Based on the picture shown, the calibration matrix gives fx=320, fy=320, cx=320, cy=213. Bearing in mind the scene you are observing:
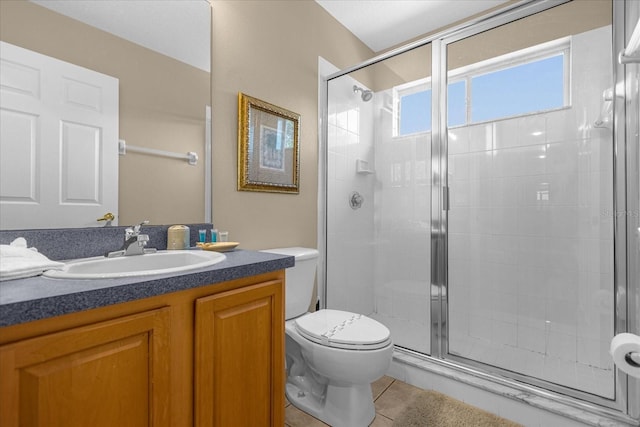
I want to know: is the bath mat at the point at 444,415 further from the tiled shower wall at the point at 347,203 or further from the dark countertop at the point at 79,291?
the dark countertop at the point at 79,291

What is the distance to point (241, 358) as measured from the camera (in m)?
1.03

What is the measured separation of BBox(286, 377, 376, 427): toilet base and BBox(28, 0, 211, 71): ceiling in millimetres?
1722

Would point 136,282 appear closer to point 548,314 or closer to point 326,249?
point 326,249

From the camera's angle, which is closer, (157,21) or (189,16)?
(157,21)

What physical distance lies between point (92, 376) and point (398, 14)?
2.79m

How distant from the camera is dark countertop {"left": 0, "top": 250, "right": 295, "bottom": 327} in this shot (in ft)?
2.02

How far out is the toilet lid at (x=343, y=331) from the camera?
1.40 meters

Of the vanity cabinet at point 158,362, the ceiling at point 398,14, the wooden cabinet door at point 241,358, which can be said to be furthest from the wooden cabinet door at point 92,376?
the ceiling at point 398,14

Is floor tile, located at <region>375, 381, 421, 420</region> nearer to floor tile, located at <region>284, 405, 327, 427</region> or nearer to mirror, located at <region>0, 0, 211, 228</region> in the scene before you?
floor tile, located at <region>284, 405, 327, 427</region>

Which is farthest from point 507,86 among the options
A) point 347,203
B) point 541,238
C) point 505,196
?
point 347,203

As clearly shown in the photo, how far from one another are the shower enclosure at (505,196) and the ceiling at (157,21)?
1033 millimetres

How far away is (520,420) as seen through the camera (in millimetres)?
1532

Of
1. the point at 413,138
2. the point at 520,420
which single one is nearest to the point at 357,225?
the point at 413,138

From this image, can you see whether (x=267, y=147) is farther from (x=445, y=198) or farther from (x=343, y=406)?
(x=343, y=406)
